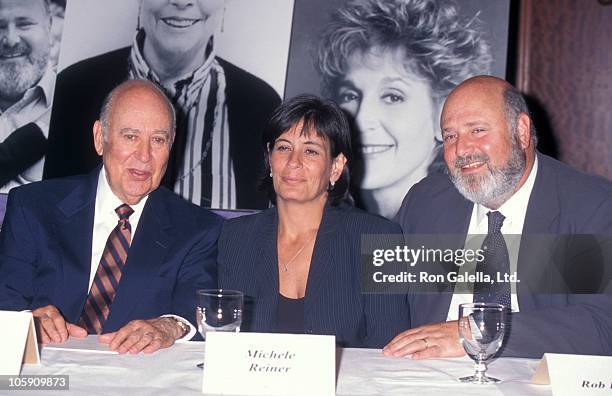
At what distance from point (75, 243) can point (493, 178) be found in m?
1.51

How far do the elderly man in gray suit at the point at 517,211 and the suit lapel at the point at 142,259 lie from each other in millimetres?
961

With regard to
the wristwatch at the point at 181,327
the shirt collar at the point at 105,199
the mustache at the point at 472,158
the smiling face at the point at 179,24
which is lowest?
the wristwatch at the point at 181,327

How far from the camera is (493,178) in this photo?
263 centimetres

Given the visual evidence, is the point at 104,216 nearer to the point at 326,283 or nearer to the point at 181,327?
the point at 181,327

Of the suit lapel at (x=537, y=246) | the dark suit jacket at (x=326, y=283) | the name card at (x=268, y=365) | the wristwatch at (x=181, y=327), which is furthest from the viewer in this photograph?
the dark suit jacket at (x=326, y=283)

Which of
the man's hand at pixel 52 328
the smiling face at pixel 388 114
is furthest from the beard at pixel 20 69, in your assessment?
the man's hand at pixel 52 328

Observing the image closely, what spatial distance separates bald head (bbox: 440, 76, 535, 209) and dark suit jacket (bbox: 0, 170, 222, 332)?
0.98 m

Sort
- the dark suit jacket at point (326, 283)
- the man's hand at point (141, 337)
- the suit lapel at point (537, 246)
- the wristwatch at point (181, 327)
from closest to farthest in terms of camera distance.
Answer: the man's hand at point (141, 337), the wristwatch at point (181, 327), the suit lapel at point (537, 246), the dark suit jacket at point (326, 283)

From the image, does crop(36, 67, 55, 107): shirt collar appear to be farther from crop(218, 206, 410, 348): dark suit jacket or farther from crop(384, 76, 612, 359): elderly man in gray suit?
crop(384, 76, 612, 359): elderly man in gray suit

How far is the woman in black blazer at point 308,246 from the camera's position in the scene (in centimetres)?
263

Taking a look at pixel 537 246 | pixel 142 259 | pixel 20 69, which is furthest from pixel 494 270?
pixel 20 69

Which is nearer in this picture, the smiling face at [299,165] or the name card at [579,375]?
the name card at [579,375]

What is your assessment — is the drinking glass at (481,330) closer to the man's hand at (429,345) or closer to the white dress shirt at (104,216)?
the man's hand at (429,345)

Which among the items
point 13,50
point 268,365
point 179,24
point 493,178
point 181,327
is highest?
point 179,24
